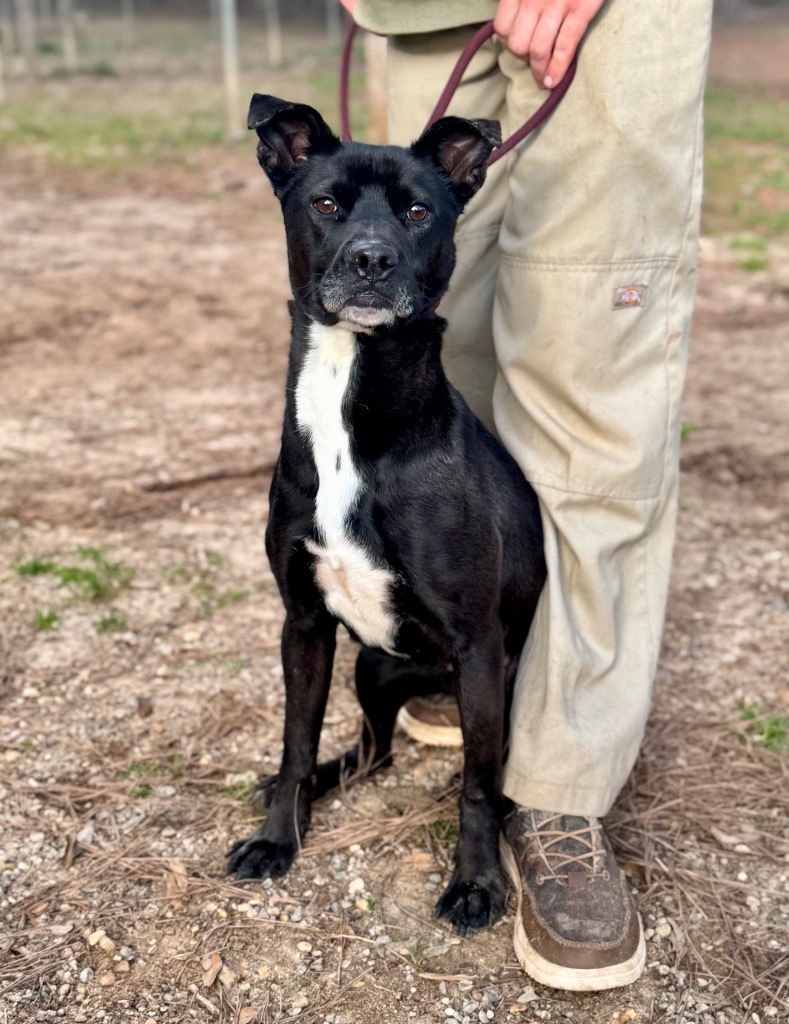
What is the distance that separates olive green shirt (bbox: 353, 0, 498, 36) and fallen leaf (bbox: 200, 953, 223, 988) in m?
2.12

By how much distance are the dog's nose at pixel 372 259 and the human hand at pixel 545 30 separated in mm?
612

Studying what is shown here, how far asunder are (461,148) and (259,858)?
5.51ft

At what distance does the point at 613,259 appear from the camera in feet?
8.11

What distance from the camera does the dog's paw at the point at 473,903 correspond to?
2.46m

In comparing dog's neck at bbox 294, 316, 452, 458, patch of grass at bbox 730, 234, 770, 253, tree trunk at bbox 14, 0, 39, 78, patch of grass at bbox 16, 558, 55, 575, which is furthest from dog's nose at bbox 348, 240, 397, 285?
tree trunk at bbox 14, 0, 39, 78

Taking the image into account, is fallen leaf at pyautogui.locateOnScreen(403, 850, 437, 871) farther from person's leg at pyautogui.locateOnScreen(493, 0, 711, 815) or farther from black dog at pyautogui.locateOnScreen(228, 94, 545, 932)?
person's leg at pyautogui.locateOnScreen(493, 0, 711, 815)

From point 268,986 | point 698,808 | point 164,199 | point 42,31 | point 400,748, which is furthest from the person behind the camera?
point 42,31

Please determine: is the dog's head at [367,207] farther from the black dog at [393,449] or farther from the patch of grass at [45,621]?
the patch of grass at [45,621]

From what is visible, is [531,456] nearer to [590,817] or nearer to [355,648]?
[590,817]

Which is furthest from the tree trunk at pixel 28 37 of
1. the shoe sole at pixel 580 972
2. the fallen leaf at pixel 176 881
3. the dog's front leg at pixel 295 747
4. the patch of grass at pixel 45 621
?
the shoe sole at pixel 580 972

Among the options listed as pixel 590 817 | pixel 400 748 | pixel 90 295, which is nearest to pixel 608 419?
pixel 590 817

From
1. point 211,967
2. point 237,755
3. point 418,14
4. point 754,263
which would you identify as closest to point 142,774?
point 237,755

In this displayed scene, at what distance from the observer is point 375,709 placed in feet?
9.44

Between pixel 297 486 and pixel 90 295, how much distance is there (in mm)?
4622
